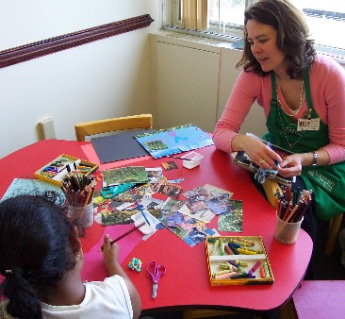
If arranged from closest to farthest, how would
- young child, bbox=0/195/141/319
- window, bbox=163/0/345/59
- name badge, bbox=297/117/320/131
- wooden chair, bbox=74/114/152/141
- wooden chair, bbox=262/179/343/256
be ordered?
young child, bbox=0/195/141/319
wooden chair, bbox=262/179/343/256
name badge, bbox=297/117/320/131
wooden chair, bbox=74/114/152/141
window, bbox=163/0/345/59

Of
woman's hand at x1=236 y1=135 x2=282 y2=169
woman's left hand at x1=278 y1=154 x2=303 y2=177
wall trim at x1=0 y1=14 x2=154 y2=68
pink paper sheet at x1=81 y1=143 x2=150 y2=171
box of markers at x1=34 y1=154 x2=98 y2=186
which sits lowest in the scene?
pink paper sheet at x1=81 y1=143 x2=150 y2=171

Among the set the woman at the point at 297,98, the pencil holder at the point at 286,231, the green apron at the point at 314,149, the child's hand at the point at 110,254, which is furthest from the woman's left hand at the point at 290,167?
the child's hand at the point at 110,254

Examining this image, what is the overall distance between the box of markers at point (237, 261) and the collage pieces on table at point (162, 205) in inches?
2.0

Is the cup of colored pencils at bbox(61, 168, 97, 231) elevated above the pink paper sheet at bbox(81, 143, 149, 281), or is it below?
above

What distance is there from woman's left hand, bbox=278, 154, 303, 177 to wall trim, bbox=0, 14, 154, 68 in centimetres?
135

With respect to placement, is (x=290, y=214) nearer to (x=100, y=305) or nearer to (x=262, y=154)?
(x=262, y=154)

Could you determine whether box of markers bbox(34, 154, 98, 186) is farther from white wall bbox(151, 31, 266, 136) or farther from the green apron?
white wall bbox(151, 31, 266, 136)

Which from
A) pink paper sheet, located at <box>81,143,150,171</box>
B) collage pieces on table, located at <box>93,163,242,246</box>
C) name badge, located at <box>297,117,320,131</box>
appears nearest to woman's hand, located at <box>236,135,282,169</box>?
collage pieces on table, located at <box>93,163,242,246</box>

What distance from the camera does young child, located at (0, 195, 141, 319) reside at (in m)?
0.79

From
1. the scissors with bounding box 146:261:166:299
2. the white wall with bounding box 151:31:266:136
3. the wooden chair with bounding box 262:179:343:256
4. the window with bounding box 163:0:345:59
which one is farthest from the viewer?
the white wall with bounding box 151:31:266:136

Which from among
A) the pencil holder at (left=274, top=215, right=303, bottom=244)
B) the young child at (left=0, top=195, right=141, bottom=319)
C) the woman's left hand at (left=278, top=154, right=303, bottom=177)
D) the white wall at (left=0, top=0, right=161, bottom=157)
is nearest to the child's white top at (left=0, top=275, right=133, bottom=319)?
the young child at (left=0, top=195, right=141, bottom=319)

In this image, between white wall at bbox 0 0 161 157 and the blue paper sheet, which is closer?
the blue paper sheet

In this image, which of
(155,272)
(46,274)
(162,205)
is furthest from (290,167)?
(46,274)

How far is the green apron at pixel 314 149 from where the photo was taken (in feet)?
4.98
